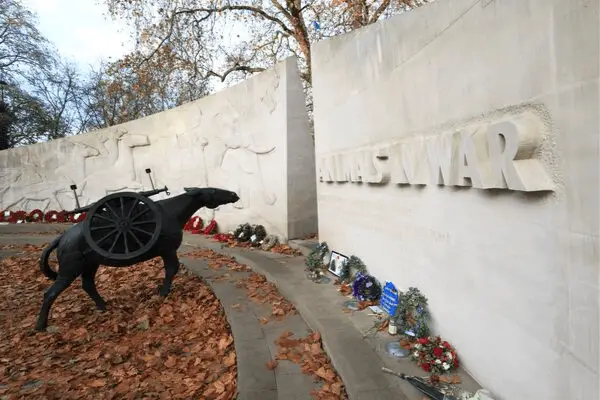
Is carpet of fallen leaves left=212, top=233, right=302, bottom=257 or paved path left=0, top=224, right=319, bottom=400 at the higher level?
carpet of fallen leaves left=212, top=233, right=302, bottom=257

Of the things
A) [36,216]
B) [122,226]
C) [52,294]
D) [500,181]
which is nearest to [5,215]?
[36,216]

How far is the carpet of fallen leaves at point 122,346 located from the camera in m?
3.02

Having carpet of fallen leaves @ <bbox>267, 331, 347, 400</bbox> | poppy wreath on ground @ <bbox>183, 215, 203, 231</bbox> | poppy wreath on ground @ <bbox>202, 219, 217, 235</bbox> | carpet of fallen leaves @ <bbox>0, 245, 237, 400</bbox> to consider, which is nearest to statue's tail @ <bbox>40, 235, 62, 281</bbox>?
carpet of fallen leaves @ <bbox>0, 245, 237, 400</bbox>

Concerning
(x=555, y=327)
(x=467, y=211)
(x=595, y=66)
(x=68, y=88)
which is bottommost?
(x=555, y=327)

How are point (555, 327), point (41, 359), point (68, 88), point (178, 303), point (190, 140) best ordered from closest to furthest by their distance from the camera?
1. point (555, 327)
2. point (41, 359)
3. point (178, 303)
4. point (190, 140)
5. point (68, 88)

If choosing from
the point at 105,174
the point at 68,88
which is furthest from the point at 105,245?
the point at 68,88

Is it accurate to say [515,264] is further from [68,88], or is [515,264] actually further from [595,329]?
[68,88]

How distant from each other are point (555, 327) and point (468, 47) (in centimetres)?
185

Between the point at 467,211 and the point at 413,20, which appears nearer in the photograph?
the point at 467,211

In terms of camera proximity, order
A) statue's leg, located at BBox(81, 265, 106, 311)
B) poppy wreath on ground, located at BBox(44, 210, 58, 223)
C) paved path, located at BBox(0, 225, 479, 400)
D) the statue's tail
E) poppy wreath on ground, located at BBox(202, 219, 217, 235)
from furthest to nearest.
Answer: poppy wreath on ground, located at BBox(44, 210, 58, 223)
poppy wreath on ground, located at BBox(202, 219, 217, 235)
statue's leg, located at BBox(81, 265, 106, 311)
the statue's tail
paved path, located at BBox(0, 225, 479, 400)

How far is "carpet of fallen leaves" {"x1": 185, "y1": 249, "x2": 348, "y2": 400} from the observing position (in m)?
2.70

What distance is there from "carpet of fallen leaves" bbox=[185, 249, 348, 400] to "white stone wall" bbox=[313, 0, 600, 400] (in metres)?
1.03

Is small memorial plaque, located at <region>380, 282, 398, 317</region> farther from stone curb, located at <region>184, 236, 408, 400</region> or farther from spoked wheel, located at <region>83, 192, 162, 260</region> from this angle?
spoked wheel, located at <region>83, 192, 162, 260</region>

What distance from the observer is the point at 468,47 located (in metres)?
2.47
